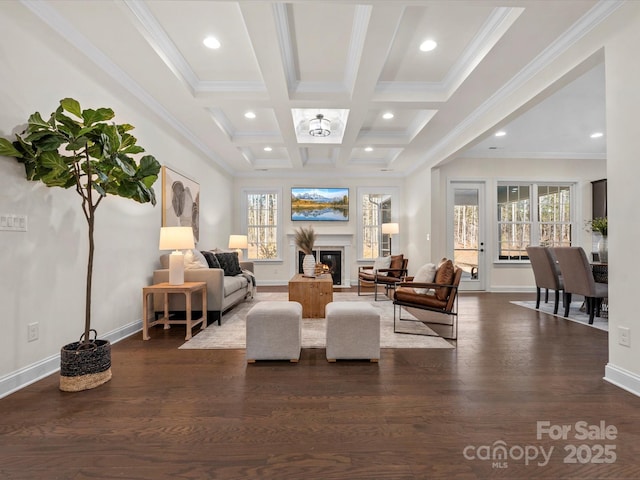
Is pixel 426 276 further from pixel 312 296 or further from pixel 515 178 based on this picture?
pixel 515 178

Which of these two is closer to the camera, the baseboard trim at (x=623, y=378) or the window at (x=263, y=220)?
the baseboard trim at (x=623, y=378)

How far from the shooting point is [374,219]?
321 inches

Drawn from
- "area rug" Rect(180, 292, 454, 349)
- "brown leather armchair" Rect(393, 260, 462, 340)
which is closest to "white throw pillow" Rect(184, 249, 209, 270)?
"area rug" Rect(180, 292, 454, 349)

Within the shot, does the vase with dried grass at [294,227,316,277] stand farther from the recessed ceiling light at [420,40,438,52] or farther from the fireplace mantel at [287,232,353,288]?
the fireplace mantel at [287,232,353,288]

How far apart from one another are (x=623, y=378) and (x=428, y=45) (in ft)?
10.5

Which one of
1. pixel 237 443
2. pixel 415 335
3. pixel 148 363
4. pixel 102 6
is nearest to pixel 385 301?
pixel 415 335

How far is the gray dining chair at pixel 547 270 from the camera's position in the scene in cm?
472

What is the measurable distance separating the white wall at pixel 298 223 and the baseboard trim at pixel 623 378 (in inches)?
225

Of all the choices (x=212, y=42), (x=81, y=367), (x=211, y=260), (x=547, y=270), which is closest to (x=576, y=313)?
(x=547, y=270)

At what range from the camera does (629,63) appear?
7.29 ft

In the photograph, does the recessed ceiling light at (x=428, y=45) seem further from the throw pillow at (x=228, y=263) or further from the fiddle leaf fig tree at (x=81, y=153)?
the throw pillow at (x=228, y=263)

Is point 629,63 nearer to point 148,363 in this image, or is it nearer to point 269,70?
point 269,70

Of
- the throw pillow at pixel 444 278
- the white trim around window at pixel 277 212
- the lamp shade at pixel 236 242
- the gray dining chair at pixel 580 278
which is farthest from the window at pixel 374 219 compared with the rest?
the throw pillow at pixel 444 278

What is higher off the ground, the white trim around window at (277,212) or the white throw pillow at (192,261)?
the white trim around window at (277,212)
